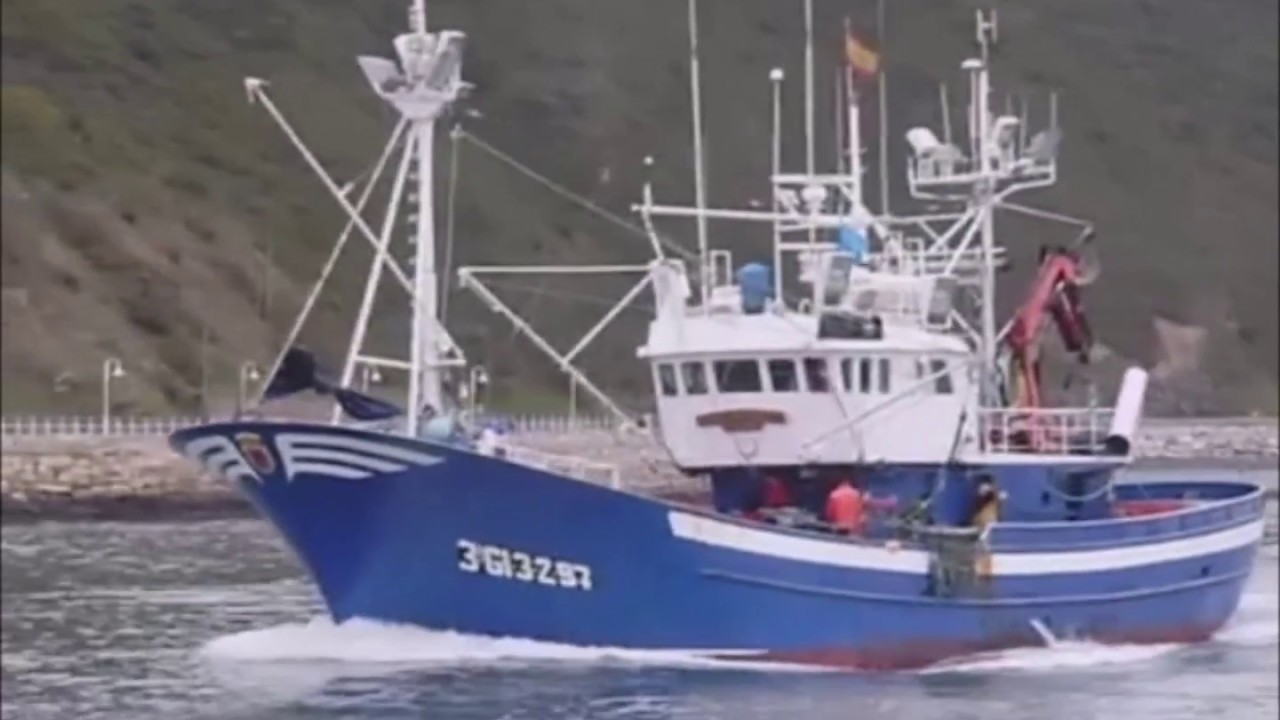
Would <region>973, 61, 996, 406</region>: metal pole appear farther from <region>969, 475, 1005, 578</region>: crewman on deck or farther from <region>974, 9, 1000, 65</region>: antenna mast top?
<region>974, 9, 1000, 65</region>: antenna mast top

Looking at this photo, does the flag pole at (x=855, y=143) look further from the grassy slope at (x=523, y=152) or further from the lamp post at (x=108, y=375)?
Answer: the lamp post at (x=108, y=375)

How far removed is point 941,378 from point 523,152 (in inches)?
1546

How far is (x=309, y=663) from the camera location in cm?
2481

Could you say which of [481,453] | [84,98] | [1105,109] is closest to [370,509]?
[481,453]

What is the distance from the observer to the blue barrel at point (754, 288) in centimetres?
2661

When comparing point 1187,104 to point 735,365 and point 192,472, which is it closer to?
point 735,365

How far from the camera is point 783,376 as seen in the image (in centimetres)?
2645

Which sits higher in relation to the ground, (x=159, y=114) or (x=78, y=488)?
(x=159, y=114)

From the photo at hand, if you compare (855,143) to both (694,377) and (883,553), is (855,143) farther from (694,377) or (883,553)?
(883,553)

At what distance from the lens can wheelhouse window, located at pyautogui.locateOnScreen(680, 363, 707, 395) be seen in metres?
26.8

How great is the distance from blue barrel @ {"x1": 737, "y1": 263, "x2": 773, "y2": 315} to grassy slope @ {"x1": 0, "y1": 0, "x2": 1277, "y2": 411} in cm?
167

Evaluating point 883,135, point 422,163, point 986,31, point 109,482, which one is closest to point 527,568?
point 422,163

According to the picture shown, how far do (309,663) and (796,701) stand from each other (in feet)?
14.7

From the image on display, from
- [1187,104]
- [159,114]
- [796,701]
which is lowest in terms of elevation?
[796,701]
